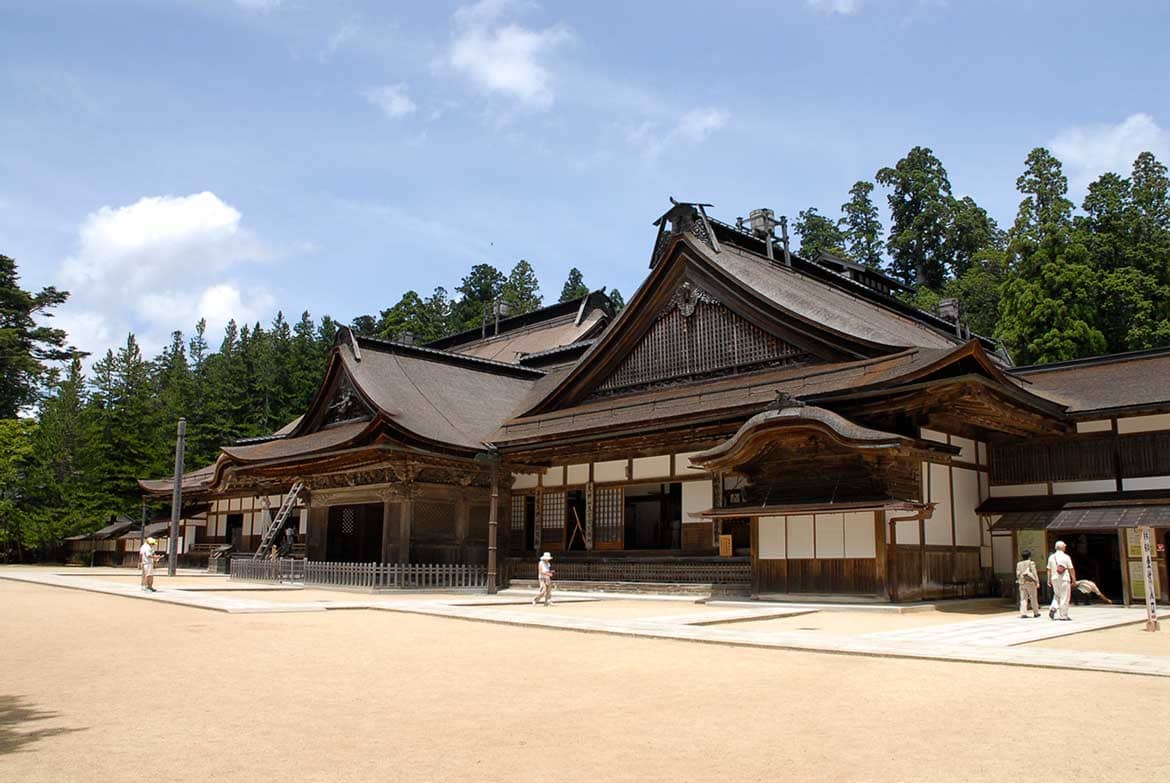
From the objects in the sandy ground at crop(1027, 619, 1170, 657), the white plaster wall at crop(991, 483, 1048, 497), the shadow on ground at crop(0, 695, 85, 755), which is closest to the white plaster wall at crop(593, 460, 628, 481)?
the white plaster wall at crop(991, 483, 1048, 497)

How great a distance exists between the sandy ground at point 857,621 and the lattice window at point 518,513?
1234cm

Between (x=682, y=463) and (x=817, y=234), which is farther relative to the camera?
(x=817, y=234)

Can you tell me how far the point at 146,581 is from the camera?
2352 cm

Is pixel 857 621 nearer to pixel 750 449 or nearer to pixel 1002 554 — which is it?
pixel 750 449

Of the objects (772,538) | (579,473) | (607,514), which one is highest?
(579,473)

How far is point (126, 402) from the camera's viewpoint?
55438 millimetres

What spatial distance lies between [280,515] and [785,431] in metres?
20.4

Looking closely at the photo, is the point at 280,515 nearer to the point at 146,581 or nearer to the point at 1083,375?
the point at 146,581

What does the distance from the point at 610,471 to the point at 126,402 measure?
4134 cm

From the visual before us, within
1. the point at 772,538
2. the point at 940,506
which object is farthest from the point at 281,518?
the point at 940,506

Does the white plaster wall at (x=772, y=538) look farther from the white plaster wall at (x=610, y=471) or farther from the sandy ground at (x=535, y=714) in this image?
the sandy ground at (x=535, y=714)

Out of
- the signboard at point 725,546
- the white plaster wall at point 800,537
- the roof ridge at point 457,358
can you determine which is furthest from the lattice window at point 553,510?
the roof ridge at point 457,358

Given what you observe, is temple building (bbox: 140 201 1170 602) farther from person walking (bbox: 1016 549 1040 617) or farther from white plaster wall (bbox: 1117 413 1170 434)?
person walking (bbox: 1016 549 1040 617)

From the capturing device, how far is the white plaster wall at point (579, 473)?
26609 millimetres
